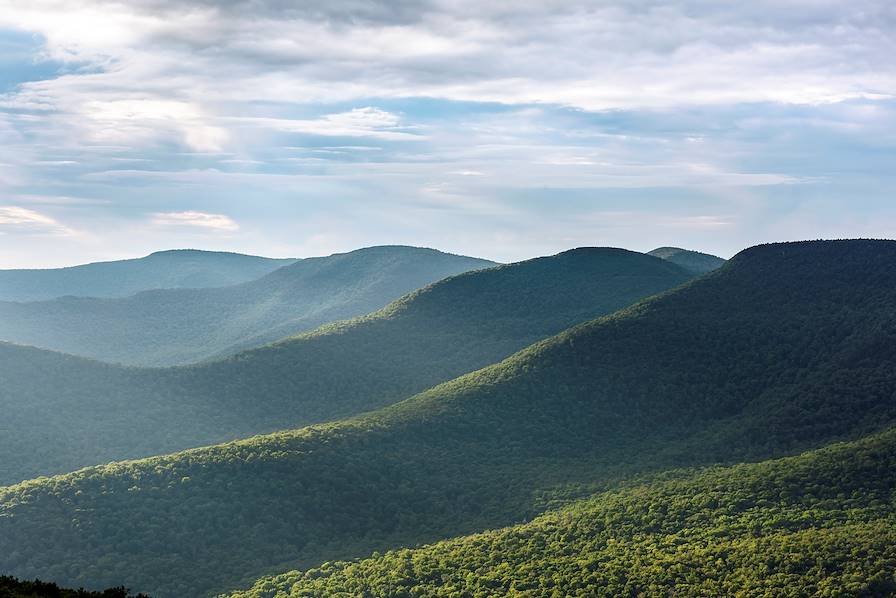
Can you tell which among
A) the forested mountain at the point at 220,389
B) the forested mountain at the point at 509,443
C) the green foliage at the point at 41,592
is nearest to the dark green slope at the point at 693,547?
the forested mountain at the point at 509,443

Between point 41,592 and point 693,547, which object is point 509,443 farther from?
point 41,592

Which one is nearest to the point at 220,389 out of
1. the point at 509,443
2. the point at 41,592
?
the point at 509,443

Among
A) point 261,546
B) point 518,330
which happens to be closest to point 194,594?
point 261,546

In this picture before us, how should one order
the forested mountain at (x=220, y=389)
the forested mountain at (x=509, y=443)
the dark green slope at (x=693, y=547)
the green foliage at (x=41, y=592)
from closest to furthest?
the green foliage at (x=41, y=592) < the dark green slope at (x=693, y=547) < the forested mountain at (x=509, y=443) < the forested mountain at (x=220, y=389)

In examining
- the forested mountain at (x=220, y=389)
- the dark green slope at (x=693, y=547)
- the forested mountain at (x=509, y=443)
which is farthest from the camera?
the forested mountain at (x=220, y=389)

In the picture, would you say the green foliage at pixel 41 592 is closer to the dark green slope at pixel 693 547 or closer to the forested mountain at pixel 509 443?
the dark green slope at pixel 693 547

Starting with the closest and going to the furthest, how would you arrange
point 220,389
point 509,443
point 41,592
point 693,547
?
point 41,592 → point 693,547 → point 509,443 → point 220,389
